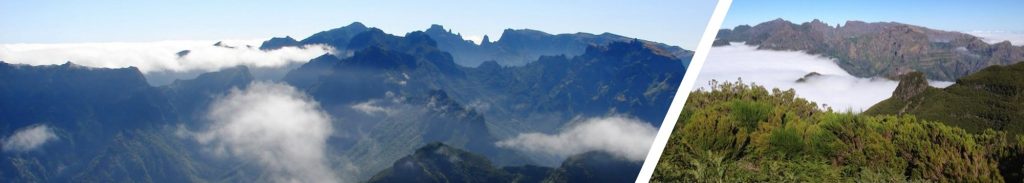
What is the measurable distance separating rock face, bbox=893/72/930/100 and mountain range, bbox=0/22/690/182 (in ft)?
167

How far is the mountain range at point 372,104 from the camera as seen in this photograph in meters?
50.8

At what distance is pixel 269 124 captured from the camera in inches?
3004

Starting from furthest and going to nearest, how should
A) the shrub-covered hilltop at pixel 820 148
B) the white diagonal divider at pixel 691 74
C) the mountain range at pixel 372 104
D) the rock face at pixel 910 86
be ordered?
the mountain range at pixel 372 104
the rock face at pixel 910 86
the shrub-covered hilltop at pixel 820 148
the white diagonal divider at pixel 691 74

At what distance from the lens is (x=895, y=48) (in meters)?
4.66

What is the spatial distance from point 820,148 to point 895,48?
1318mm

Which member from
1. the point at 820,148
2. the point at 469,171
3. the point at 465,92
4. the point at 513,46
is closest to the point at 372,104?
the point at 465,92

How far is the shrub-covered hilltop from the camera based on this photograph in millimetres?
3379

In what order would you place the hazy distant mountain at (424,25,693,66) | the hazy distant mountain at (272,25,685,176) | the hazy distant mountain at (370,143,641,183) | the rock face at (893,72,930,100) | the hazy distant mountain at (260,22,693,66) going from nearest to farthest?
the rock face at (893,72,930,100) → the hazy distant mountain at (370,143,641,183) → the hazy distant mountain at (272,25,685,176) → the hazy distant mountain at (260,22,693,66) → the hazy distant mountain at (424,25,693,66)

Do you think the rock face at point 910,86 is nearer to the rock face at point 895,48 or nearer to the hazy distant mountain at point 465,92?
the rock face at point 895,48

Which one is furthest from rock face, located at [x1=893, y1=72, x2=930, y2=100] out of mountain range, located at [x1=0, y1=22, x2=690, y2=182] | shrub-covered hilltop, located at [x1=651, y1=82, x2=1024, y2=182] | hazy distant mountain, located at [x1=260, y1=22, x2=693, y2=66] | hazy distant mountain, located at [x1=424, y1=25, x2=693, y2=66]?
hazy distant mountain, located at [x1=424, y1=25, x2=693, y2=66]

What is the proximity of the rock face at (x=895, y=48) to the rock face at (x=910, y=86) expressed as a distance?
61mm

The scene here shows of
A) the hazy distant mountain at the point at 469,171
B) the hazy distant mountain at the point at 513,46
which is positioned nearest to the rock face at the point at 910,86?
the hazy distant mountain at the point at 469,171

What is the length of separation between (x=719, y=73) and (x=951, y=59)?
1.84 meters

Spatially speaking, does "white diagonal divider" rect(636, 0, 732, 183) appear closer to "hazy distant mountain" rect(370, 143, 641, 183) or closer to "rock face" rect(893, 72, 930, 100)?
"rock face" rect(893, 72, 930, 100)
